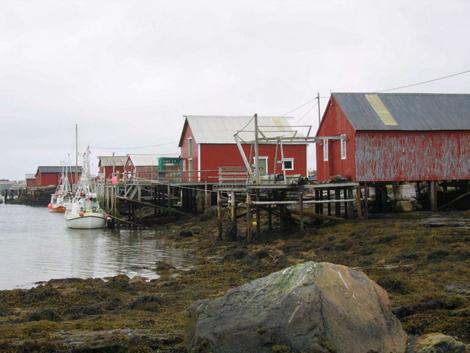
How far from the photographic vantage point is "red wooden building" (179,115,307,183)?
4428 cm

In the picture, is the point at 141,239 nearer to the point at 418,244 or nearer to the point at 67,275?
the point at 67,275

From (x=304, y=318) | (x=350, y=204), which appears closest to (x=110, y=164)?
(x=350, y=204)

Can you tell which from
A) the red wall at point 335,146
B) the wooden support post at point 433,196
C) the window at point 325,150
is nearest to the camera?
the red wall at point 335,146

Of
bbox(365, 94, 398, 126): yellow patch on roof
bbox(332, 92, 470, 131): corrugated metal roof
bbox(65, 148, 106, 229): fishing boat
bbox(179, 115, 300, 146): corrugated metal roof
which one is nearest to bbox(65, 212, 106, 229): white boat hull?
bbox(65, 148, 106, 229): fishing boat

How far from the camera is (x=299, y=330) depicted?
8.05 meters

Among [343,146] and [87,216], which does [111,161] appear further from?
[343,146]

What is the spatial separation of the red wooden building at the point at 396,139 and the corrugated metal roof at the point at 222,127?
13.7m

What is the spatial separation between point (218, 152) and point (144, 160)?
66.7 ft

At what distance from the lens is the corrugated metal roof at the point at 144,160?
62156 millimetres

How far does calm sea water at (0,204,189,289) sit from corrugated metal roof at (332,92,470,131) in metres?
11.2

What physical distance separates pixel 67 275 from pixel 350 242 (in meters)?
10.7

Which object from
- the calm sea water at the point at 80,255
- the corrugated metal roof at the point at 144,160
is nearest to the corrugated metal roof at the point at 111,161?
the corrugated metal roof at the point at 144,160

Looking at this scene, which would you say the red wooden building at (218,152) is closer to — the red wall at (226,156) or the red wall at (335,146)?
the red wall at (226,156)

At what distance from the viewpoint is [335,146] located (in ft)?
101
